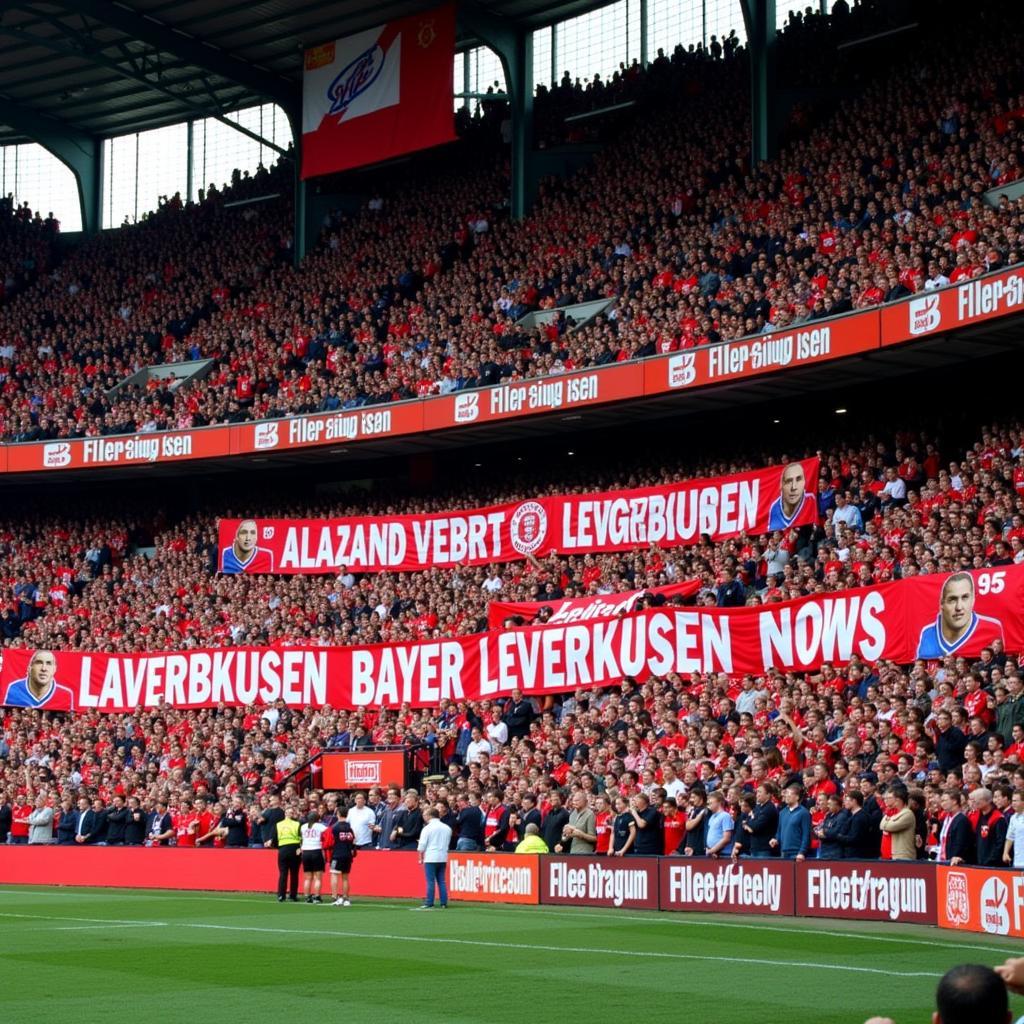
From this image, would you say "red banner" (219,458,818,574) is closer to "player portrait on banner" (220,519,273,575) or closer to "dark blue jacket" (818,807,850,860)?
"player portrait on banner" (220,519,273,575)

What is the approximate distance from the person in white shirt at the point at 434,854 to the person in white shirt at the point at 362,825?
12.0 feet

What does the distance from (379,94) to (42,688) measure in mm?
17619

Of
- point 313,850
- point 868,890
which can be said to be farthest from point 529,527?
point 868,890

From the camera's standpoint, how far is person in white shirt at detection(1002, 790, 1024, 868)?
62.7 feet

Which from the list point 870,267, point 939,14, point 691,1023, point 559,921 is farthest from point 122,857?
point 939,14

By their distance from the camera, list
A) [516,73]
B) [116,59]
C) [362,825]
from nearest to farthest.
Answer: [362,825], [516,73], [116,59]

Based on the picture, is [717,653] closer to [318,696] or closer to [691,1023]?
[318,696]

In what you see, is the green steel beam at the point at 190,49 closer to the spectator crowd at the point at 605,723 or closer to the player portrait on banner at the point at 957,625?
the spectator crowd at the point at 605,723

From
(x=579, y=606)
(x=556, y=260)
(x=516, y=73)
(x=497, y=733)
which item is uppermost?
(x=516, y=73)

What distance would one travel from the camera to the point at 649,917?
75.8 feet

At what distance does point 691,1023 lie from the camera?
1279cm

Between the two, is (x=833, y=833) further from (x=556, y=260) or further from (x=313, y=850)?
(x=556, y=260)

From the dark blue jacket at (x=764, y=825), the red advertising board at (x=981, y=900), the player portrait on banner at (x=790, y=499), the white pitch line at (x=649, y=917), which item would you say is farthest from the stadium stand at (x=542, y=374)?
the white pitch line at (x=649, y=917)

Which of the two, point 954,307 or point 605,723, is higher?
point 954,307
